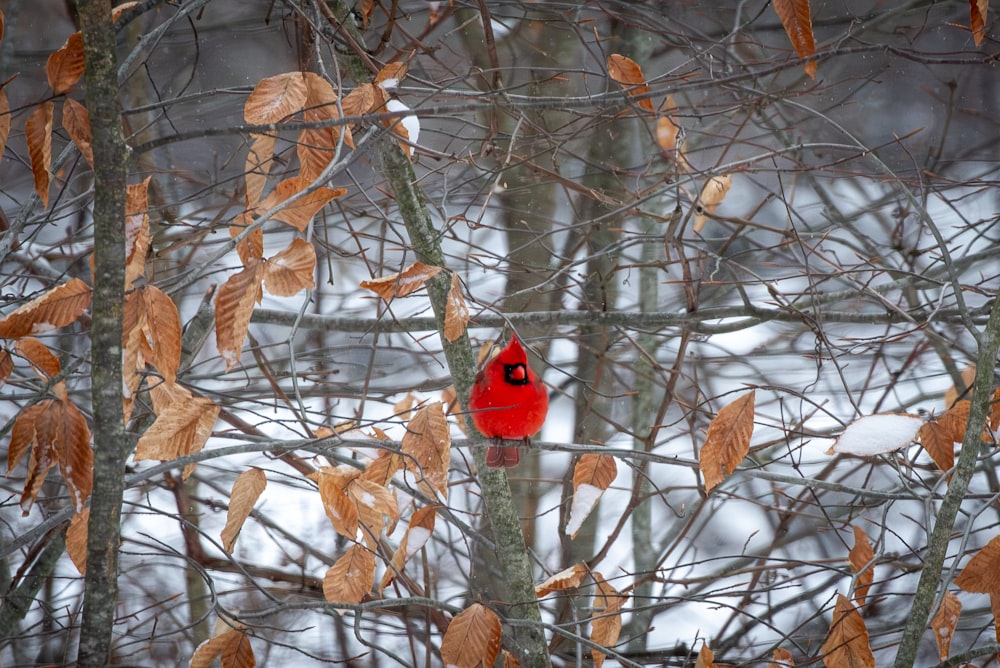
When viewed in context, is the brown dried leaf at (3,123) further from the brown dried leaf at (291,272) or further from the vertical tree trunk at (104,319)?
the brown dried leaf at (291,272)

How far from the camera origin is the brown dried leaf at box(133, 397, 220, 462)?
1.08m

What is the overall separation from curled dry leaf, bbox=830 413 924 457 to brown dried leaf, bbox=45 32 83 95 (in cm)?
105

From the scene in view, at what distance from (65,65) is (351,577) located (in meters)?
0.77

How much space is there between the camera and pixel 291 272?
3.42 ft

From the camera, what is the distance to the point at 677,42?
1.95m

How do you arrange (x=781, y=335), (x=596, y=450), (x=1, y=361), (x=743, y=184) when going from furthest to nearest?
(x=743, y=184) → (x=781, y=335) → (x=596, y=450) → (x=1, y=361)

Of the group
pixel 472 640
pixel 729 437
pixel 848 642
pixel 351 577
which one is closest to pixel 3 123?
pixel 351 577

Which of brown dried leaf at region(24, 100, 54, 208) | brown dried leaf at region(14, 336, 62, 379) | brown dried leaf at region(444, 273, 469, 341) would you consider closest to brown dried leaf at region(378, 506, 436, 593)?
brown dried leaf at region(444, 273, 469, 341)

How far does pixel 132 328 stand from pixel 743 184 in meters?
2.66

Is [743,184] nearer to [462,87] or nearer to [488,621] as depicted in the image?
[462,87]

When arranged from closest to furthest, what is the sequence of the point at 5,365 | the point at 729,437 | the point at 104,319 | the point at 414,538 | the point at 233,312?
the point at 104,319 → the point at 233,312 → the point at 5,365 → the point at 729,437 → the point at 414,538

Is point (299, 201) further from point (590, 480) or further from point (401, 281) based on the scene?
point (590, 480)

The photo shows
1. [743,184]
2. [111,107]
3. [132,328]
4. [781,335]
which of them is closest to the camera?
[111,107]

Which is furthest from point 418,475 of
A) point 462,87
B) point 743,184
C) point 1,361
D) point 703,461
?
point 743,184
